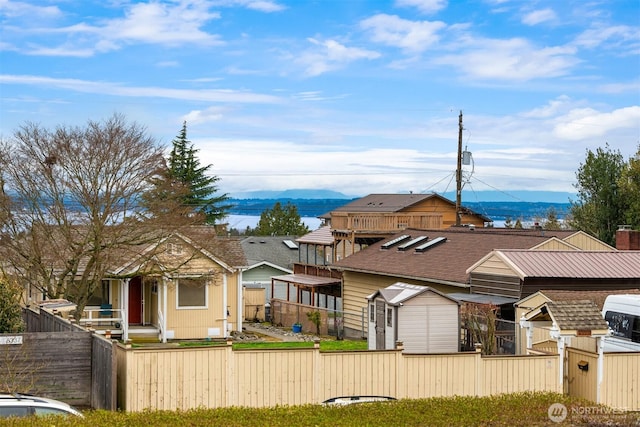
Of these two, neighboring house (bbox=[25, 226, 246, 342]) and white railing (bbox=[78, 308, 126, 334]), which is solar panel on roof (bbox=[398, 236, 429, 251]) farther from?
white railing (bbox=[78, 308, 126, 334])

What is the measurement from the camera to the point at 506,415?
1587cm

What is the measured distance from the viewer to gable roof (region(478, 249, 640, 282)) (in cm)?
2769

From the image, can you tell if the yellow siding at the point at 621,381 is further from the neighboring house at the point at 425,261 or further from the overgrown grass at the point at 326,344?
the overgrown grass at the point at 326,344

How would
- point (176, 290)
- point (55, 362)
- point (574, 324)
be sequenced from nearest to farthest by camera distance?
point (574, 324), point (55, 362), point (176, 290)

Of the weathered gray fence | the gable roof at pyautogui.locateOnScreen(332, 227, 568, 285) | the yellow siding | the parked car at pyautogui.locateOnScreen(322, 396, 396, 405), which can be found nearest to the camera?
the parked car at pyautogui.locateOnScreen(322, 396, 396, 405)

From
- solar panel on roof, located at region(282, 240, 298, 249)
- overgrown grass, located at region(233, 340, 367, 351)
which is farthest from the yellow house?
solar panel on roof, located at region(282, 240, 298, 249)

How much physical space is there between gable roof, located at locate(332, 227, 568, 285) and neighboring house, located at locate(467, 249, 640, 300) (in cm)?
187

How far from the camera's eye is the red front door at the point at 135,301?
121ft

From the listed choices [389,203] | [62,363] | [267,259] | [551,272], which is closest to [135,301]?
[551,272]

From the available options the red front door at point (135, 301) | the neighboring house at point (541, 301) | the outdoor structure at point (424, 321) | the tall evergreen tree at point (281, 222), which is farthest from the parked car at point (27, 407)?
the tall evergreen tree at point (281, 222)

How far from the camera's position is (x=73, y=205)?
31625mm

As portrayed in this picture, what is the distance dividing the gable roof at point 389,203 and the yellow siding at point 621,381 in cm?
3556

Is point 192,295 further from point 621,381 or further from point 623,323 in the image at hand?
point 621,381

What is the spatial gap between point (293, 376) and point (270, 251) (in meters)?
44.5
